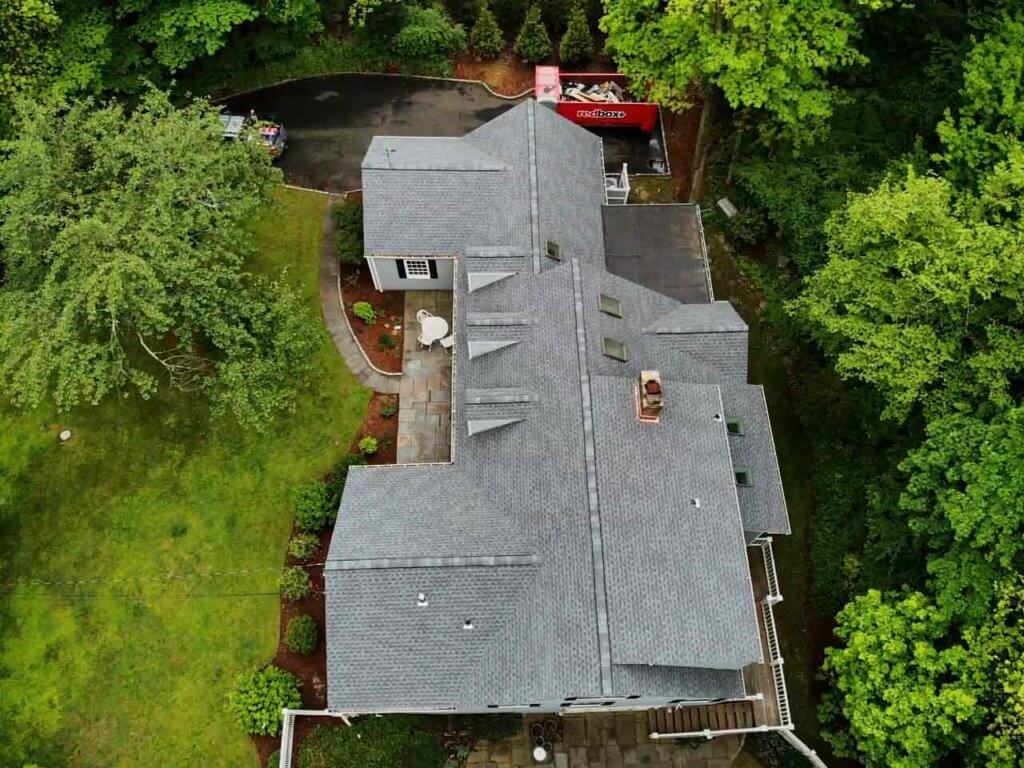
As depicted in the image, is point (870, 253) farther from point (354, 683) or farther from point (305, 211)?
point (305, 211)

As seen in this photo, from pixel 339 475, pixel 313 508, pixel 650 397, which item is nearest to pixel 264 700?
pixel 313 508

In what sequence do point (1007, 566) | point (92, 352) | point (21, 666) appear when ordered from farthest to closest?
point (21, 666) → point (92, 352) → point (1007, 566)

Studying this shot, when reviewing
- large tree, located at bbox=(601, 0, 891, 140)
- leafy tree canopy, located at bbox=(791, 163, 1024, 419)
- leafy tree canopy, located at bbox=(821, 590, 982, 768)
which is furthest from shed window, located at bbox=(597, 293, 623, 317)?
leafy tree canopy, located at bbox=(821, 590, 982, 768)

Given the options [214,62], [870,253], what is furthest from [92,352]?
[870,253]

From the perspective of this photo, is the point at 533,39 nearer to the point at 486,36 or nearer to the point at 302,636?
the point at 486,36

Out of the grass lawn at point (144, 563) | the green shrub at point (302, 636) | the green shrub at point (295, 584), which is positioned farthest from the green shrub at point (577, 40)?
the green shrub at point (302, 636)
